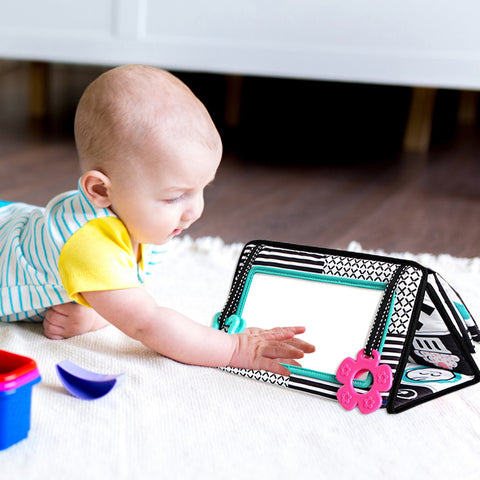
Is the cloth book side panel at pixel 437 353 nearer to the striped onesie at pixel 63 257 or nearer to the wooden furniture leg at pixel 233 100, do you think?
the striped onesie at pixel 63 257

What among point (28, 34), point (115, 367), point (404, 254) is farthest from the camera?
point (28, 34)

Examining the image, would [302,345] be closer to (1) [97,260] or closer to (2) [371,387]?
(2) [371,387]

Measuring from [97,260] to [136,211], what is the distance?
66 millimetres

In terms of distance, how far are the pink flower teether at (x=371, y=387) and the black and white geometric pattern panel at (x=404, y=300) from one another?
4 cm

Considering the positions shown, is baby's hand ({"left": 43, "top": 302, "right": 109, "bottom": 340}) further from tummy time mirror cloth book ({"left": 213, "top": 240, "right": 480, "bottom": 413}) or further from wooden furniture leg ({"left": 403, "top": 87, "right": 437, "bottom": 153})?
wooden furniture leg ({"left": 403, "top": 87, "right": 437, "bottom": 153})

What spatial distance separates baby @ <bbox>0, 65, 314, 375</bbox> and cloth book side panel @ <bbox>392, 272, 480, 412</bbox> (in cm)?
12

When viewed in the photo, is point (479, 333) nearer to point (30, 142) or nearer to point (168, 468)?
point (168, 468)

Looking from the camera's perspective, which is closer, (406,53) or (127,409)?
(127,409)

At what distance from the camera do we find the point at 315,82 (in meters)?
3.07

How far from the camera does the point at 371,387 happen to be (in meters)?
0.69

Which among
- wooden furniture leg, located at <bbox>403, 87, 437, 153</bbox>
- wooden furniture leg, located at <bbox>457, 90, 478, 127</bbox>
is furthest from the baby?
wooden furniture leg, located at <bbox>457, 90, 478, 127</bbox>

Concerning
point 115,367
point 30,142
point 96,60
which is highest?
point 96,60

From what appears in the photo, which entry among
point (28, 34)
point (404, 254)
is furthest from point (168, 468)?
point (28, 34)

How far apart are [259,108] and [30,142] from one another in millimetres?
982
